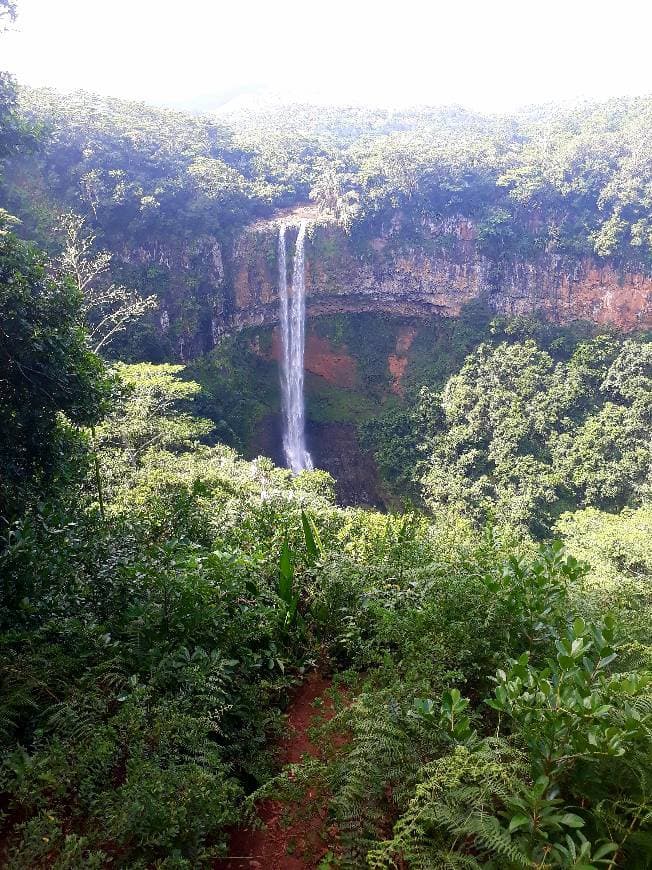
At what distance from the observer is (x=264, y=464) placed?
1550 centimetres

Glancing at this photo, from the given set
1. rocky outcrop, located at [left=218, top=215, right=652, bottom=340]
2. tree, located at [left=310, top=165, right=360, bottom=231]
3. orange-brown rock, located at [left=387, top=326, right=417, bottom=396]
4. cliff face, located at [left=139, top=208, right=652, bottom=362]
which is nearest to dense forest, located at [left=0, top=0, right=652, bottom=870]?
cliff face, located at [left=139, top=208, right=652, bottom=362]

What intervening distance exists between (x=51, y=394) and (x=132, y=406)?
Answer: 9.25 m

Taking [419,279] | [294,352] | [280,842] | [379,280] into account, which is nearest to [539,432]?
[419,279]

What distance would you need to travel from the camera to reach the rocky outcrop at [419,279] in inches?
1093

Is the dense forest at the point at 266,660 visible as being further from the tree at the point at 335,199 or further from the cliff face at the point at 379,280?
the tree at the point at 335,199

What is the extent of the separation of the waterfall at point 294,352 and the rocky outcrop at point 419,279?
0.59m

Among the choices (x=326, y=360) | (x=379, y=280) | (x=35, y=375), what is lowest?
(x=326, y=360)

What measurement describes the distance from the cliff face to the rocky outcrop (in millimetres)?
52

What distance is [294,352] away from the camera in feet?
94.9

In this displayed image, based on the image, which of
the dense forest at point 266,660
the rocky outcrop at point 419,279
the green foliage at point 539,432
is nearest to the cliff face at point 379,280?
the rocky outcrop at point 419,279

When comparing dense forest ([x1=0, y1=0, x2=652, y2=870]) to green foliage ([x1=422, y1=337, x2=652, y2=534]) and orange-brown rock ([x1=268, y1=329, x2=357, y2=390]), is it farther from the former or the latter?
orange-brown rock ([x1=268, y1=329, x2=357, y2=390])

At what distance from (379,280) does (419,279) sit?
2.30 meters

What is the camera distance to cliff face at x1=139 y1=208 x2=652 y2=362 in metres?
26.7

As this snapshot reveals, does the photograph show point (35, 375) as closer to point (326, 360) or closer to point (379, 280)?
point (326, 360)
